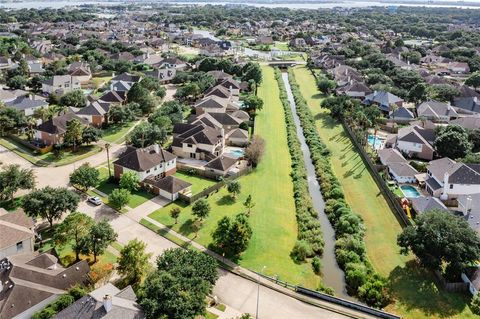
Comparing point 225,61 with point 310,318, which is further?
point 225,61

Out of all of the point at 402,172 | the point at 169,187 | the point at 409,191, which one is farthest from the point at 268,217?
the point at 402,172

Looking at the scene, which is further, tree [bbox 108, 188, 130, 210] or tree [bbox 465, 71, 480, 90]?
tree [bbox 465, 71, 480, 90]

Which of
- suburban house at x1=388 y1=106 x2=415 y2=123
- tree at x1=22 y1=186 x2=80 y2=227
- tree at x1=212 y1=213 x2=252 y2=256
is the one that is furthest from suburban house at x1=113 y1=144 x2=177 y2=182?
suburban house at x1=388 y1=106 x2=415 y2=123

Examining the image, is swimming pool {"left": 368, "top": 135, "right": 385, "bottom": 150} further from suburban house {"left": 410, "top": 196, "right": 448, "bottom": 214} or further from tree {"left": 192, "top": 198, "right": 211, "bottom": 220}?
tree {"left": 192, "top": 198, "right": 211, "bottom": 220}

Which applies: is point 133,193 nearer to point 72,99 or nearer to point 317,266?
point 317,266

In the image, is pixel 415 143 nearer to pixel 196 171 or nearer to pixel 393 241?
pixel 393 241

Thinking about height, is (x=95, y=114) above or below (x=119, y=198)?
above

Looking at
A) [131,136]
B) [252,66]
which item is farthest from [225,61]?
[131,136]
